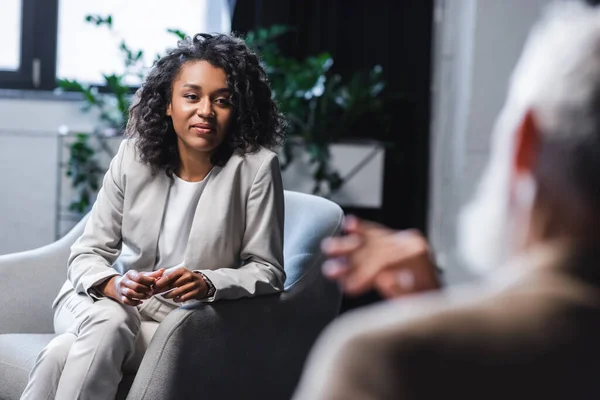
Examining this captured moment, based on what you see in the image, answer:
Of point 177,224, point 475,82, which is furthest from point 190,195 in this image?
point 475,82

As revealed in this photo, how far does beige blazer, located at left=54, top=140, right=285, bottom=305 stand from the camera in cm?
201

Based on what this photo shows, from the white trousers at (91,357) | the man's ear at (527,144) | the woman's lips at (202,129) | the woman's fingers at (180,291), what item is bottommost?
the white trousers at (91,357)

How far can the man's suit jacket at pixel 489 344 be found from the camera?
0.43 meters

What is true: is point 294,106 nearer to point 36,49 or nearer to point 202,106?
point 36,49

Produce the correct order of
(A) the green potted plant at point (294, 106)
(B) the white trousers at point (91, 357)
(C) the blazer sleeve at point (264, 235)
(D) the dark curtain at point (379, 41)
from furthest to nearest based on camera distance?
(D) the dark curtain at point (379, 41) < (A) the green potted plant at point (294, 106) < (C) the blazer sleeve at point (264, 235) < (B) the white trousers at point (91, 357)

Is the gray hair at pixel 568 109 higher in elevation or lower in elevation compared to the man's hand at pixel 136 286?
higher

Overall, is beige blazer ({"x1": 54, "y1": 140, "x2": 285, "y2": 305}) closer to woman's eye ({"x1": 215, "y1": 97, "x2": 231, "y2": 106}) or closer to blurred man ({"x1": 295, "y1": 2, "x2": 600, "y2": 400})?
woman's eye ({"x1": 215, "y1": 97, "x2": 231, "y2": 106})

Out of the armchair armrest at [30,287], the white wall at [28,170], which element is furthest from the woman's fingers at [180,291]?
the white wall at [28,170]

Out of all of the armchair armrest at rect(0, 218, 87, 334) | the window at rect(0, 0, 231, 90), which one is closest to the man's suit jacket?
the armchair armrest at rect(0, 218, 87, 334)

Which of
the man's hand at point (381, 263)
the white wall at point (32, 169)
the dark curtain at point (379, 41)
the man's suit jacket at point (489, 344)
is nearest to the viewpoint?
the man's suit jacket at point (489, 344)

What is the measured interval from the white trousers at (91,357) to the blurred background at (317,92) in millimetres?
2028

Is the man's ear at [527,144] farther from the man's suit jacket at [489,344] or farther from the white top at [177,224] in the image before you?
the white top at [177,224]

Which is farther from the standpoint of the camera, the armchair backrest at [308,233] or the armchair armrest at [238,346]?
the armchair backrest at [308,233]

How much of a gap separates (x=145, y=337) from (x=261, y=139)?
0.55m
